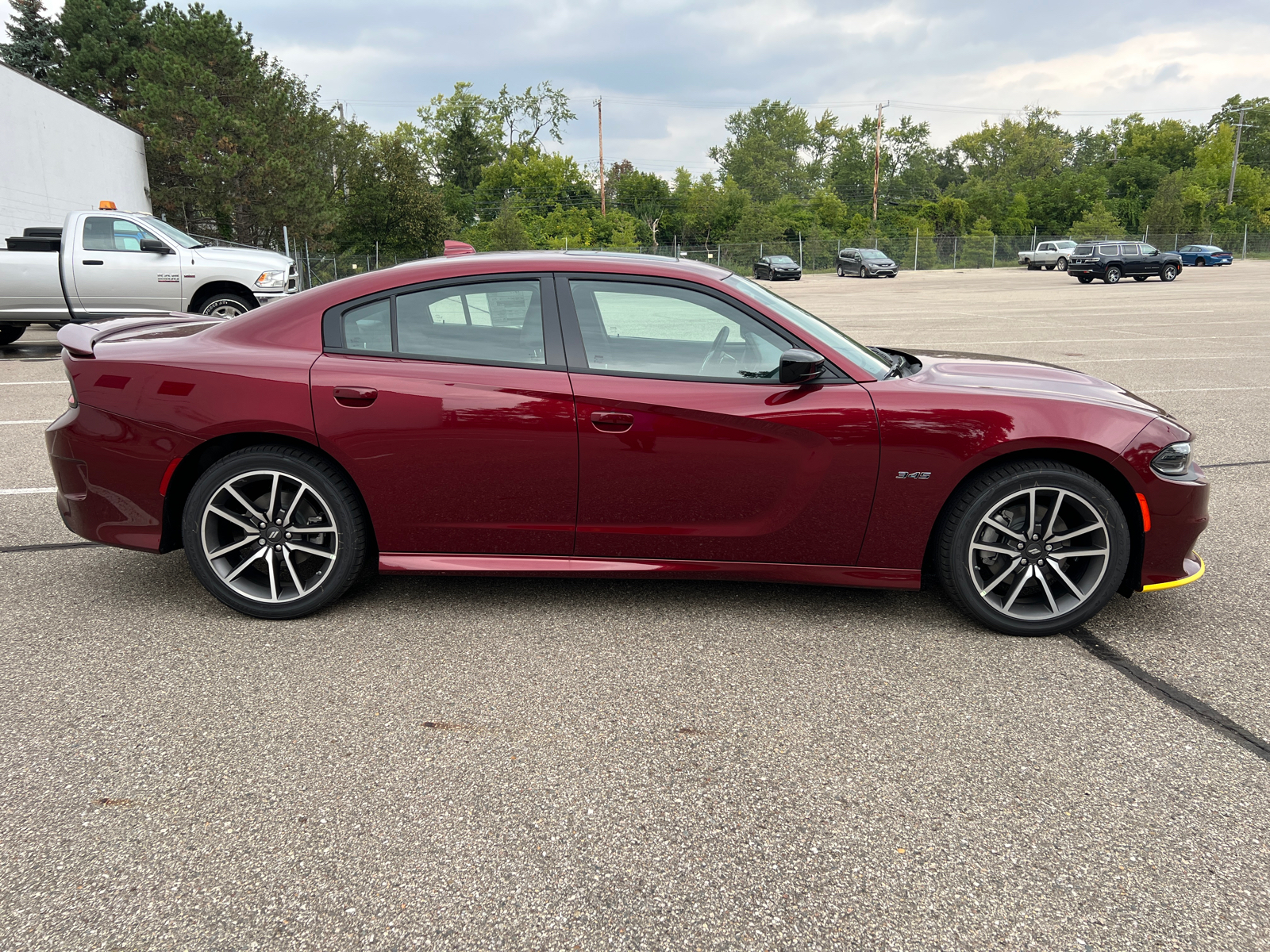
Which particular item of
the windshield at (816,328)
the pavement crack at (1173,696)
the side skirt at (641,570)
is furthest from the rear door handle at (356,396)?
the pavement crack at (1173,696)

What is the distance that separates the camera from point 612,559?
3.82 m

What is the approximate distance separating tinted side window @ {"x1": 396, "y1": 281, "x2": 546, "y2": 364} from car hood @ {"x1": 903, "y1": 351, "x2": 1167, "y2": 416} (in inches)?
65.2

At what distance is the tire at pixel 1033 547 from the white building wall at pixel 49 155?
74.6 feet

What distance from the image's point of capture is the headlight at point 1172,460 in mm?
3633

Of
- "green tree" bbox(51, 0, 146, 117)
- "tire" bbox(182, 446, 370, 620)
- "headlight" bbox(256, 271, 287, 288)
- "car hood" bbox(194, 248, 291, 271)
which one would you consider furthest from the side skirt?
"green tree" bbox(51, 0, 146, 117)

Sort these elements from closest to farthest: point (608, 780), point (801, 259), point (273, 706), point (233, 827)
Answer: point (233, 827)
point (608, 780)
point (273, 706)
point (801, 259)

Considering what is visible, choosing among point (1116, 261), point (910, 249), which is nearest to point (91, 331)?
point (1116, 261)

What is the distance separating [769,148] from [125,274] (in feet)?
328

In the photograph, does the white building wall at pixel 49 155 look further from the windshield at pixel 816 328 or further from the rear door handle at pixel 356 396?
the windshield at pixel 816 328

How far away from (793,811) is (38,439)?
7411mm

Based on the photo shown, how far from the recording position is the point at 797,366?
3.57 meters

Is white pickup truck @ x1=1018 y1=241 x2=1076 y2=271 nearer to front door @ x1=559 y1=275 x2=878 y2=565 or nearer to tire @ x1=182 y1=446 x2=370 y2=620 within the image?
front door @ x1=559 y1=275 x2=878 y2=565

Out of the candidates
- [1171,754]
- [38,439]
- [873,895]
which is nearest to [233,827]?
[873,895]

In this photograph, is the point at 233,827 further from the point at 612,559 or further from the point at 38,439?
the point at 38,439
